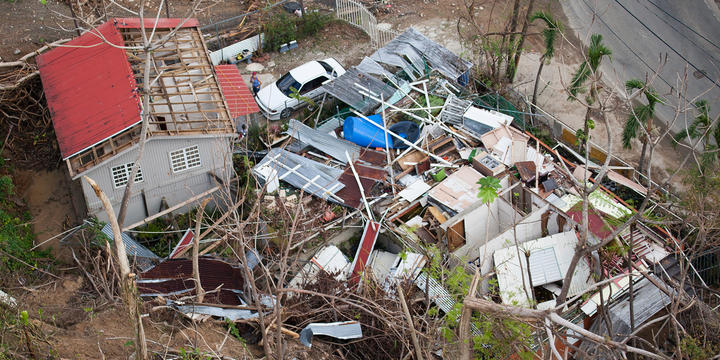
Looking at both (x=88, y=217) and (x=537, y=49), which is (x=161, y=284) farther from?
(x=537, y=49)

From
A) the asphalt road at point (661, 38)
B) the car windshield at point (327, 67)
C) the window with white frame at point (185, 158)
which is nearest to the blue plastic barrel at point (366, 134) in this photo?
the car windshield at point (327, 67)

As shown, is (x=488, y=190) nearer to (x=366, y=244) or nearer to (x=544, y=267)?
(x=544, y=267)

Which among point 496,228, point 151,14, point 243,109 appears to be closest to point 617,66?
point 496,228

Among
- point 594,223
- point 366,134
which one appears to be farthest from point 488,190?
point 366,134

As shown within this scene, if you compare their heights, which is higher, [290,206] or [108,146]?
[108,146]

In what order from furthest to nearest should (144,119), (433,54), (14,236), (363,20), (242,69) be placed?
(363,20)
(242,69)
(433,54)
(14,236)
(144,119)

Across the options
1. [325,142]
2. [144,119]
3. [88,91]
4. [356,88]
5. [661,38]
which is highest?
[144,119]
